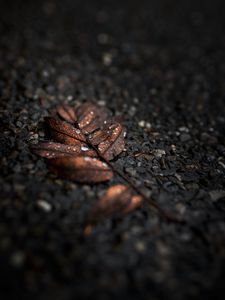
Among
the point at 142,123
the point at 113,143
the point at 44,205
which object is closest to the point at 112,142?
the point at 113,143

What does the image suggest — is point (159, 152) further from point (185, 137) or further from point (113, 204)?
point (113, 204)

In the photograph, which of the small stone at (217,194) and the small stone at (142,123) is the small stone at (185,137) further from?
the small stone at (217,194)

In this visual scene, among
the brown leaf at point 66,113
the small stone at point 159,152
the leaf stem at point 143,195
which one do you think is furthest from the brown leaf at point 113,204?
the brown leaf at point 66,113

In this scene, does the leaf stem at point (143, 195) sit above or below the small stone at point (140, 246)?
above

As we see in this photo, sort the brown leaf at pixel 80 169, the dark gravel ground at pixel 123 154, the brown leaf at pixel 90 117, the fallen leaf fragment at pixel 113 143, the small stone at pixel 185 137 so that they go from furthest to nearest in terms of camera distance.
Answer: the small stone at pixel 185 137
the brown leaf at pixel 90 117
the fallen leaf fragment at pixel 113 143
the brown leaf at pixel 80 169
the dark gravel ground at pixel 123 154

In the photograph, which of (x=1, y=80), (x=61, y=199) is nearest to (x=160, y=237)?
(x=61, y=199)

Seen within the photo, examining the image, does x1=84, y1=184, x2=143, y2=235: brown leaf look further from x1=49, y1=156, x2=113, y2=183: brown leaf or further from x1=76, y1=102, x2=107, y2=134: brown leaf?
x1=76, y1=102, x2=107, y2=134: brown leaf
